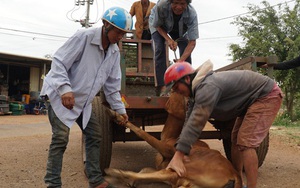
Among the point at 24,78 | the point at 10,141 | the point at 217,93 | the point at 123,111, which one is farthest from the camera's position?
the point at 24,78

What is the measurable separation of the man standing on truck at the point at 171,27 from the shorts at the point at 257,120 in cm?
163

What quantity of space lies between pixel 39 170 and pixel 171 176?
2677mm

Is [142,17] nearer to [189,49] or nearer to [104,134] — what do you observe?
[189,49]

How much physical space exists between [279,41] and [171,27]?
15027mm

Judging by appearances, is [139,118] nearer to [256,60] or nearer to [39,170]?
[39,170]

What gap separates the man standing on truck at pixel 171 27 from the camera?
4.93 metres

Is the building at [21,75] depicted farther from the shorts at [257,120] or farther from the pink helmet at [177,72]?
the shorts at [257,120]

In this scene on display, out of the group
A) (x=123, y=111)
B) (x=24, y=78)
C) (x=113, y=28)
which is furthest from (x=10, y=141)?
(x=24, y=78)

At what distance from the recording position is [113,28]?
3.27 meters

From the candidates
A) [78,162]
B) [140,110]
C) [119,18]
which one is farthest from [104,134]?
[78,162]

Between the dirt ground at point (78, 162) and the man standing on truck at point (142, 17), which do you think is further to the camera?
the man standing on truck at point (142, 17)

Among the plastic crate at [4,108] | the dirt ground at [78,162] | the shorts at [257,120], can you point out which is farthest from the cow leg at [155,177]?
the plastic crate at [4,108]

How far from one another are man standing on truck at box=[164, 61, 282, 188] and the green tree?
592 inches

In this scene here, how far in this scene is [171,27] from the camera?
5137 millimetres
